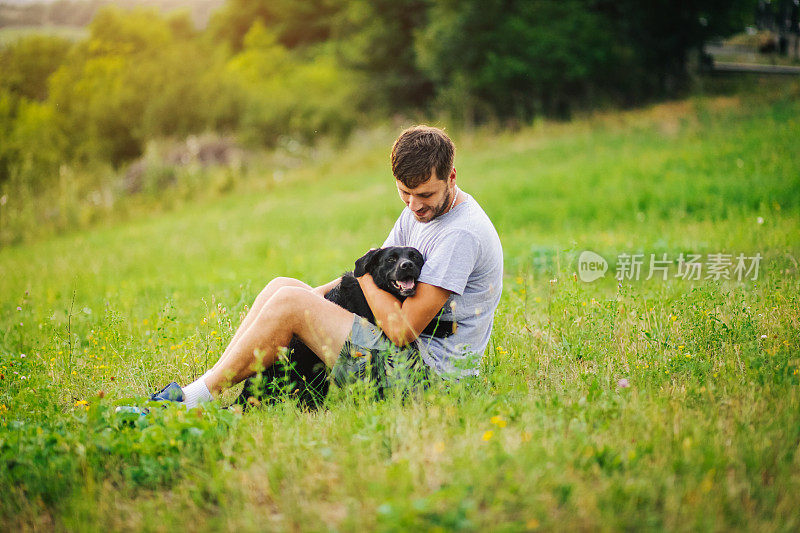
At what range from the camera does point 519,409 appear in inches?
112

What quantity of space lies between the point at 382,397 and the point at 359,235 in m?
6.02

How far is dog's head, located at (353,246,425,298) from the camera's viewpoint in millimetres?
3105

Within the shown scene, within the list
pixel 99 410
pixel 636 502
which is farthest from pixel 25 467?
pixel 636 502

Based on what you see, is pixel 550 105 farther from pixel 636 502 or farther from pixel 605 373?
pixel 636 502

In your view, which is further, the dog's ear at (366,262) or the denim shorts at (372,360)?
the dog's ear at (366,262)

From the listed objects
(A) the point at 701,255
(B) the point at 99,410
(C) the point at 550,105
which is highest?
(C) the point at 550,105

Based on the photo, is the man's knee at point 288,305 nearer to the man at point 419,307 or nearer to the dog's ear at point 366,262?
the man at point 419,307

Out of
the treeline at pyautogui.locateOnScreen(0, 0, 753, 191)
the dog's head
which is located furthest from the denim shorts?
the treeline at pyautogui.locateOnScreen(0, 0, 753, 191)

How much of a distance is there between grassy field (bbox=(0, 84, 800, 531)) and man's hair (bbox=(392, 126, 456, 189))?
3.62ft

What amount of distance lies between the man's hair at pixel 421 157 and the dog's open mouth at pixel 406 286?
0.51 meters

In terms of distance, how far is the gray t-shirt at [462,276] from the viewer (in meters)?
3.01

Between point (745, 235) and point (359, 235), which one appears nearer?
point (745, 235)
